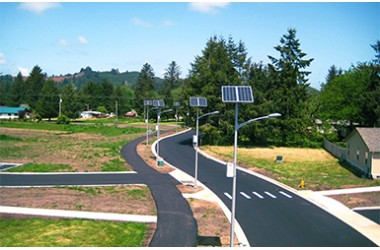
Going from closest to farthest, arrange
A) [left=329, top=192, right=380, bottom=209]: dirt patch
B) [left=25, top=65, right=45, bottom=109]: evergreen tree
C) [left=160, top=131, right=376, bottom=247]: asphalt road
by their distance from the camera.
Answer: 1. [left=160, top=131, right=376, bottom=247]: asphalt road
2. [left=329, top=192, right=380, bottom=209]: dirt patch
3. [left=25, top=65, right=45, bottom=109]: evergreen tree

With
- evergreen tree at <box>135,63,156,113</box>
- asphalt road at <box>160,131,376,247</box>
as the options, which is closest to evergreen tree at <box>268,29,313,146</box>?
asphalt road at <box>160,131,376,247</box>

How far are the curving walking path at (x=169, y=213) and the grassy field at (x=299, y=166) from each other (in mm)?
10799

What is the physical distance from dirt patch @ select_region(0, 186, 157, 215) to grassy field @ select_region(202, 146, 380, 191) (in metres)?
13.8

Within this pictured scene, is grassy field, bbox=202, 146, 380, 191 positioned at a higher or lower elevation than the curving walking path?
higher

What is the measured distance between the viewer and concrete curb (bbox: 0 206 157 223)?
21.0 m

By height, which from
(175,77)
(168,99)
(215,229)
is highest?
(175,77)

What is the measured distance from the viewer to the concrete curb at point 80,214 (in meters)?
21.0

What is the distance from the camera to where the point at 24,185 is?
2892 cm

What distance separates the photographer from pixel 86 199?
2483 cm

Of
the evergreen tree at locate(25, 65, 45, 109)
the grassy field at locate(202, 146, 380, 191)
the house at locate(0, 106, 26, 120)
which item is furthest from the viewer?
the evergreen tree at locate(25, 65, 45, 109)

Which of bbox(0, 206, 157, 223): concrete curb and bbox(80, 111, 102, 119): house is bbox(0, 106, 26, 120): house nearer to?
bbox(80, 111, 102, 119): house

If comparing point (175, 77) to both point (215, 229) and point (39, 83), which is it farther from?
point (215, 229)

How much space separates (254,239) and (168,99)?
9523 centimetres

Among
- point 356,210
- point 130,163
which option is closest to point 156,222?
point 356,210
